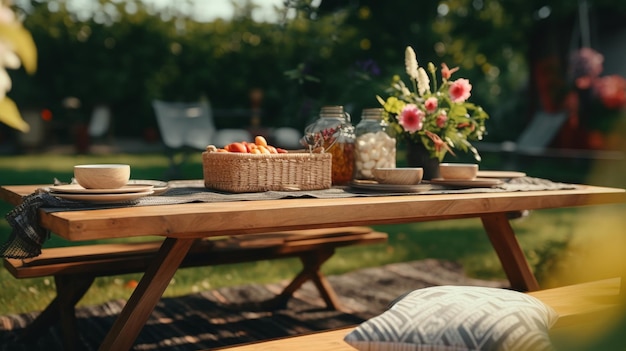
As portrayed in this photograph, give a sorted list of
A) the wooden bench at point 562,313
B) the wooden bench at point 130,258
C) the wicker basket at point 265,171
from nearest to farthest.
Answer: the wooden bench at point 562,313 → the wicker basket at point 265,171 → the wooden bench at point 130,258

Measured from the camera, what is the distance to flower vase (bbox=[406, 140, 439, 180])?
9.47ft

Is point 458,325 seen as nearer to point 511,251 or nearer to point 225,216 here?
point 225,216

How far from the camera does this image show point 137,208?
1.94m

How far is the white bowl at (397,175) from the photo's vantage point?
2.49 metres

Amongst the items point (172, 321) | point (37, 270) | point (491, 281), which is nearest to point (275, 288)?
point (172, 321)

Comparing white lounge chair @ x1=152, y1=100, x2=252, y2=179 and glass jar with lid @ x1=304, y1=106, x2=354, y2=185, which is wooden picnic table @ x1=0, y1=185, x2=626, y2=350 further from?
white lounge chair @ x1=152, y1=100, x2=252, y2=179

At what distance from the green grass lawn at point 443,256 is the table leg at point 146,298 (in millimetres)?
1186

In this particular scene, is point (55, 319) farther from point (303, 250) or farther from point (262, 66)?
point (262, 66)

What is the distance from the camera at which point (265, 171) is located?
2354 mm

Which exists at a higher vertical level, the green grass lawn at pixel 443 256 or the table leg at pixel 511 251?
the table leg at pixel 511 251

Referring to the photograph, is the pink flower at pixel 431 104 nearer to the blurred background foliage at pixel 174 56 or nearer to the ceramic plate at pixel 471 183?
the ceramic plate at pixel 471 183

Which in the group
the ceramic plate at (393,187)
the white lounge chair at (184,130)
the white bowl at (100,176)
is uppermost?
the white bowl at (100,176)

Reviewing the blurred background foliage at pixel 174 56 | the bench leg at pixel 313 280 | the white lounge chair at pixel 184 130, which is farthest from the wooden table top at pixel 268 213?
the blurred background foliage at pixel 174 56

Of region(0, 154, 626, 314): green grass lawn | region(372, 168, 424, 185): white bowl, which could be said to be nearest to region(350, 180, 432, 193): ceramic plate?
region(372, 168, 424, 185): white bowl
